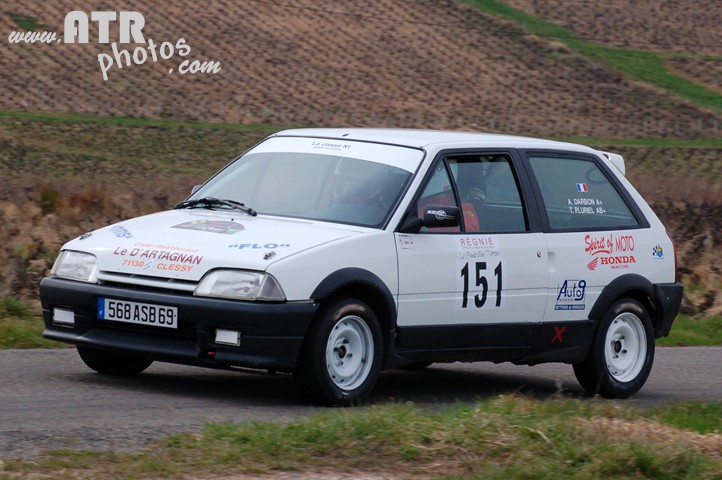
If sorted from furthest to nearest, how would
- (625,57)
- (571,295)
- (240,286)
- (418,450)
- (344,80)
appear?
(625,57) → (344,80) → (571,295) → (240,286) → (418,450)

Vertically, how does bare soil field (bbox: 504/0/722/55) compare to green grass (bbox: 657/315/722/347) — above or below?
above

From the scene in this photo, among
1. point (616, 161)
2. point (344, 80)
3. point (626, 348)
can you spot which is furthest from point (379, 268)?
point (344, 80)

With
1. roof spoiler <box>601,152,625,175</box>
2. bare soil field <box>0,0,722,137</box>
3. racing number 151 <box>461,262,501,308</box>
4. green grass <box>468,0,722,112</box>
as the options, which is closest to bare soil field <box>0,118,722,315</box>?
bare soil field <box>0,0,722,137</box>

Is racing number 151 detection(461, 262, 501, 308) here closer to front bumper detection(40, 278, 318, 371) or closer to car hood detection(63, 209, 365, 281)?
car hood detection(63, 209, 365, 281)

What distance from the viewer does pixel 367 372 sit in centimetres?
782

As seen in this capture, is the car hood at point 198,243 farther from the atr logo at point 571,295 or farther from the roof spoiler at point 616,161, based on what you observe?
the roof spoiler at point 616,161

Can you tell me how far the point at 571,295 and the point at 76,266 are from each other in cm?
331

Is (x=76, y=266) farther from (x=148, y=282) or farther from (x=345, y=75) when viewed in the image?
(x=345, y=75)

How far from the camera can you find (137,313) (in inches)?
297

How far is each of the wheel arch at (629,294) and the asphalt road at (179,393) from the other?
59 centimetres

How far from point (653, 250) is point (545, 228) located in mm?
1086

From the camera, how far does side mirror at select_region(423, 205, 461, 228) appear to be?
8.02 metres

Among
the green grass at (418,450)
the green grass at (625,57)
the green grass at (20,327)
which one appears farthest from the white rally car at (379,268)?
the green grass at (625,57)

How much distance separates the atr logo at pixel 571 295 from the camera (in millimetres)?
8875
